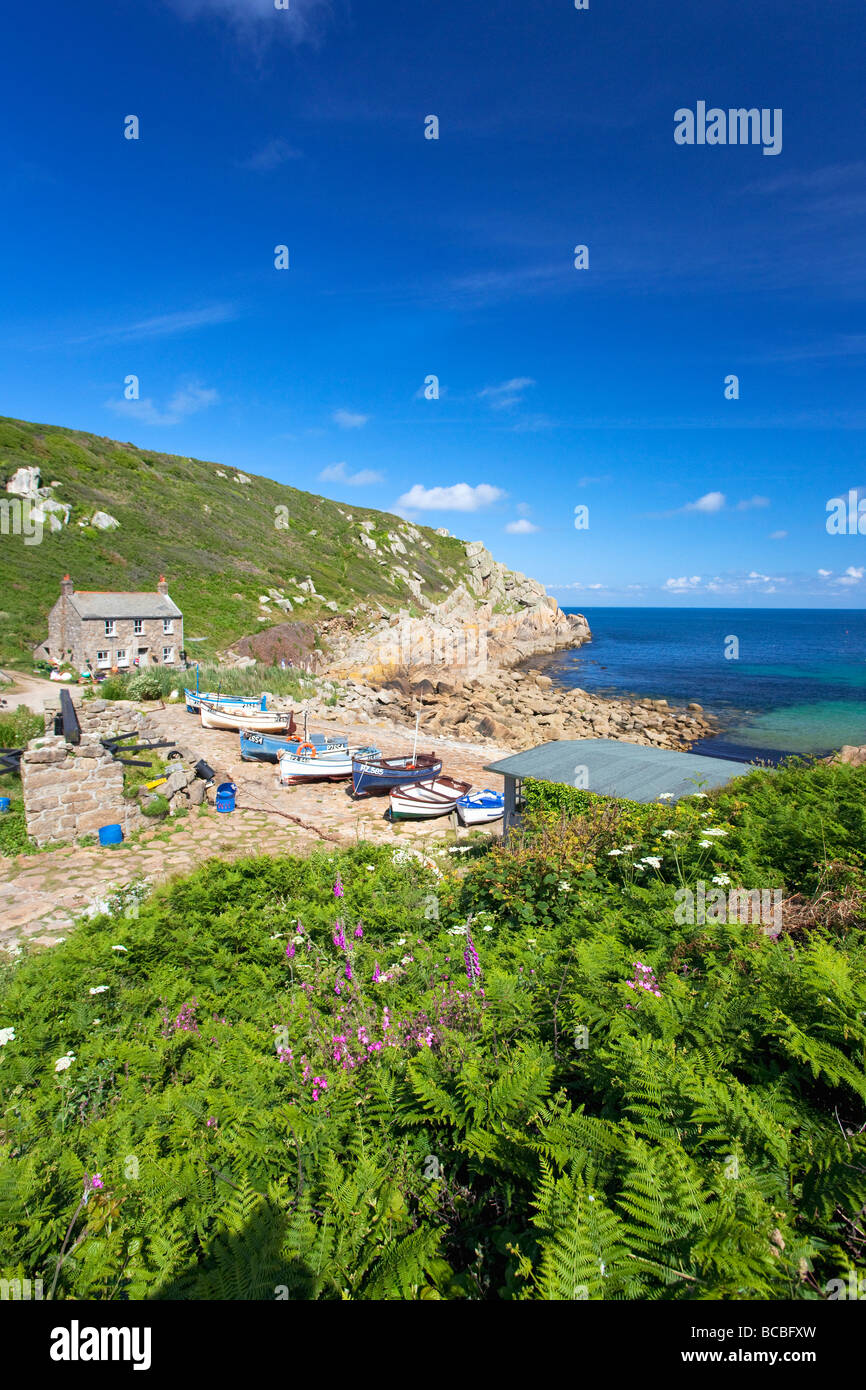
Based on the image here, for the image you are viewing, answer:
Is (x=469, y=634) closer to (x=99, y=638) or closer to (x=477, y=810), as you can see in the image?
(x=99, y=638)

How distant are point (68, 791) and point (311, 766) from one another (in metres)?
7.22

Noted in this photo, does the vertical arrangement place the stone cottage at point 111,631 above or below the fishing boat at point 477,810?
above

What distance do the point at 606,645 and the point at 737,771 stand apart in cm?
9639

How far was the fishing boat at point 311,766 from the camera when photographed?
18500 mm

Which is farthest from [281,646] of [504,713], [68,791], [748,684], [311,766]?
[748,684]

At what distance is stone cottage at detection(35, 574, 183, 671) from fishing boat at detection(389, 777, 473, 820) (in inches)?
889

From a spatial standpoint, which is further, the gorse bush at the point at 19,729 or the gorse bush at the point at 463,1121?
the gorse bush at the point at 19,729

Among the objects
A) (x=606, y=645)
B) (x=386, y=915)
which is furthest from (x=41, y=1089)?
(x=606, y=645)

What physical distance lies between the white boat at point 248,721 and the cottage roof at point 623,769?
13935mm

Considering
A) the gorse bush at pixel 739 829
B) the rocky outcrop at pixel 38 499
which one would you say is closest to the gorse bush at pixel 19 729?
the gorse bush at pixel 739 829

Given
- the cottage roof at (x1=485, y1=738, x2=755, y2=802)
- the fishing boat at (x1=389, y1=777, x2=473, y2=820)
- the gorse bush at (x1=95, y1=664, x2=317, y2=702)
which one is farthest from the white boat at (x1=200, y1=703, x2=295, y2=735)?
the cottage roof at (x1=485, y1=738, x2=755, y2=802)

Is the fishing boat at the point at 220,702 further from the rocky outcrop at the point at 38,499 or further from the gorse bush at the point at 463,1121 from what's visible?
the rocky outcrop at the point at 38,499

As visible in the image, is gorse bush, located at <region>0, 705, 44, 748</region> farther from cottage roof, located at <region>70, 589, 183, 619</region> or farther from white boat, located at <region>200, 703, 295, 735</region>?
cottage roof, located at <region>70, 589, 183, 619</region>

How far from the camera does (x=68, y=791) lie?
1253 centimetres
